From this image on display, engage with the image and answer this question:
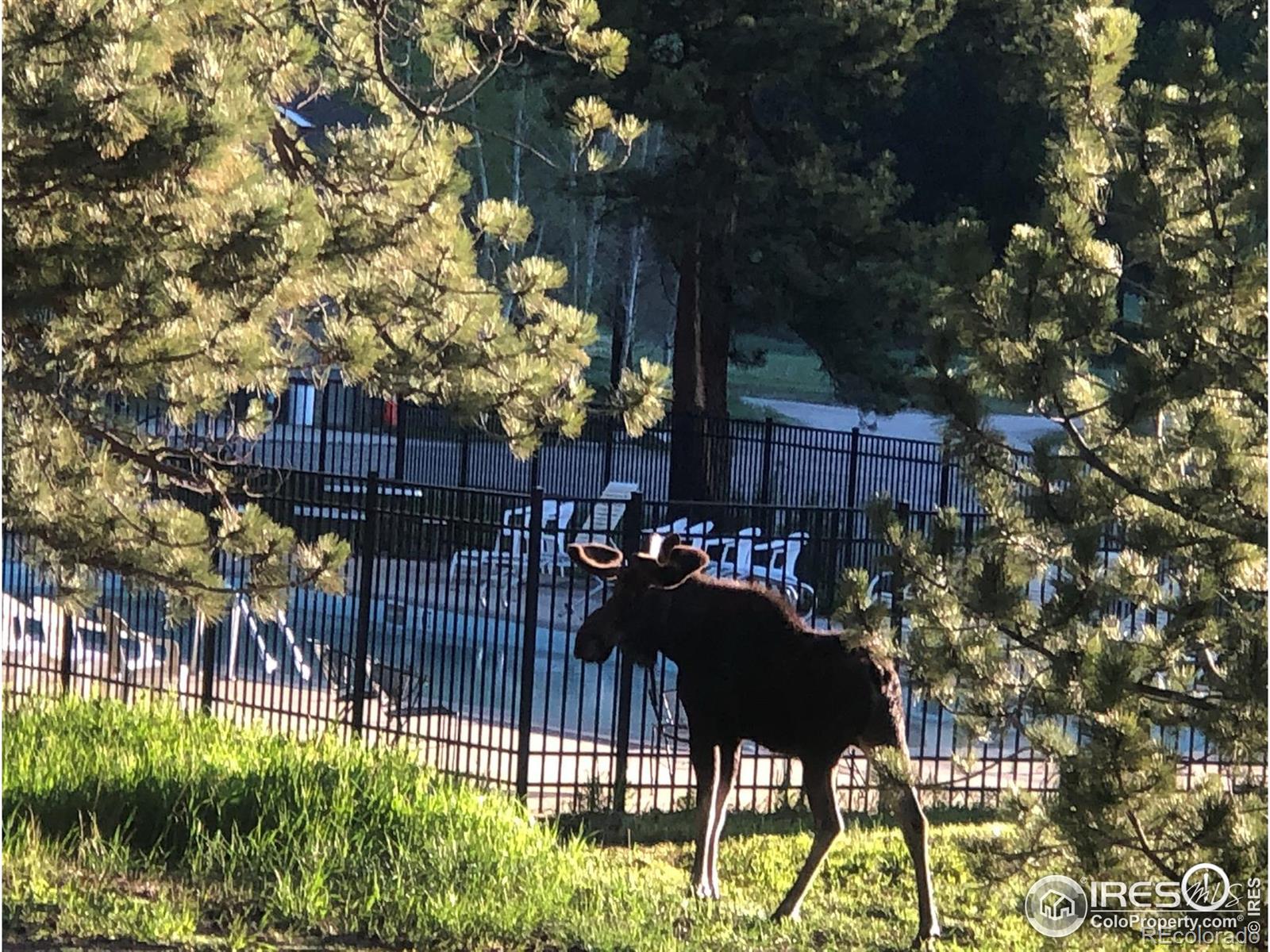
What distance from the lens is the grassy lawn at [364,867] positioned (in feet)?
20.2

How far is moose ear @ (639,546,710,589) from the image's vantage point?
7.18m

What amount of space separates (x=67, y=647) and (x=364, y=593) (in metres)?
2.82

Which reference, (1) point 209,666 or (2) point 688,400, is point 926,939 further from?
(2) point 688,400

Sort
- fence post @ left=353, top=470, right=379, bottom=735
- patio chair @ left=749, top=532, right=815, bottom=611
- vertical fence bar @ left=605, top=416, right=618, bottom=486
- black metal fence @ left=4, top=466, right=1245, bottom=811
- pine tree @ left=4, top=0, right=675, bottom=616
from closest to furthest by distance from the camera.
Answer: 1. pine tree @ left=4, top=0, right=675, bottom=616
2. black metal fence @ left=4, top=466, right=1245, bottom=811
3. fence post @ left=353, top=470, right=379, bottom=735
4. patio chair @ left=749, top=532, right=815, bottom=611
5. vertical fence bar @ left=605, top=416, right=618, bottom=486

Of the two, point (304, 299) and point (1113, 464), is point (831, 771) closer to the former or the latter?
point (1113, 464)

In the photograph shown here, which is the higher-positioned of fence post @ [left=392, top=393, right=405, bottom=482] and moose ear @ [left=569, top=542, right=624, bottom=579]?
fence post @ [left=392, top=393, right=405, bottom=482]

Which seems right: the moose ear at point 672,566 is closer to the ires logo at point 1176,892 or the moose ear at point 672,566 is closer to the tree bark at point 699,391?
the ires logo at point 1176,892

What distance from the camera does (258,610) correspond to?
7090mm

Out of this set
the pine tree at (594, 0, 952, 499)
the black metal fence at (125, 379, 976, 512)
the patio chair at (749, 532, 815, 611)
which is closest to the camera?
the patio chair at (749, 532, 815, 611)

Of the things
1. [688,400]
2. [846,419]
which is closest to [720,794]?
[688,400]

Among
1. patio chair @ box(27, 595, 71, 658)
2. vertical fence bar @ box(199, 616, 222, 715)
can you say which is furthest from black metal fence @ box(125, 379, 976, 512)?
A: vertical fence bar @ box(199, 616, 222, 715)

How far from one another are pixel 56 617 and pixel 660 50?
1165 cm

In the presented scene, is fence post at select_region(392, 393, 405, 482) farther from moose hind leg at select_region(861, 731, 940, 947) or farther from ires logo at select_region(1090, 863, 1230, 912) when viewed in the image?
ires logo at select_region(1090, 863, 1230, 912)

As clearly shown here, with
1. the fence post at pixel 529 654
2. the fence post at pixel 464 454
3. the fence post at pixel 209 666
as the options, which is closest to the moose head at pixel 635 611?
the fence post at pixel 529 654
